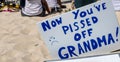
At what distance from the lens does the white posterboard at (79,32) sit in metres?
3.88

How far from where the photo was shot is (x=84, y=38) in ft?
13.0

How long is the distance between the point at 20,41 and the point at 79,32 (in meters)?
1.89

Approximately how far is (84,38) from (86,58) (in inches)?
24.9

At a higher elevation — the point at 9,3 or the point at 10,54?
the point at 9,3

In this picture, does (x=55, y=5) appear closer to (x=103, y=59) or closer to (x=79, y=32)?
(x=79, y=32)

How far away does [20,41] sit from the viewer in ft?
18.4

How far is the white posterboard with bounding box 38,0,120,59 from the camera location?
3.88 metres

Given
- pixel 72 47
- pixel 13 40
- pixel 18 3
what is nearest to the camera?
pixel 72 47

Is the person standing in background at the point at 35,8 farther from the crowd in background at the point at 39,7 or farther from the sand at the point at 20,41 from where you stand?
the sand at the point at 20,41

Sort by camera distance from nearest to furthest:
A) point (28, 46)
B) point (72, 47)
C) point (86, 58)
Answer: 1. point (86, 58)
2. point (72, 47)
3. point (28, 46)

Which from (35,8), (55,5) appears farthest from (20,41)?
(55,5)

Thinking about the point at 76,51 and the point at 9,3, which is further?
the point at 9,3

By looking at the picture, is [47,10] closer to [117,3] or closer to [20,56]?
[117,3]

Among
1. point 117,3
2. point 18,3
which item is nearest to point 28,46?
point 117,3
